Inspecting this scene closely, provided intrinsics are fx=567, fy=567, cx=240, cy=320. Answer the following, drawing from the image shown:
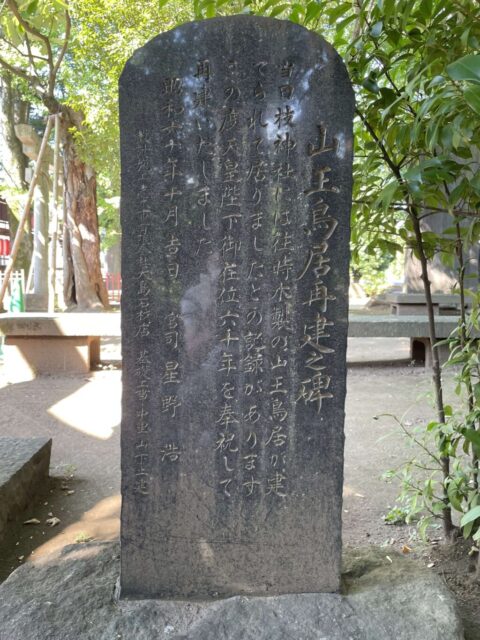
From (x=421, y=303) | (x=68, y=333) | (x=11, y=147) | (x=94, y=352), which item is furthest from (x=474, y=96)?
(x=11, y=147)

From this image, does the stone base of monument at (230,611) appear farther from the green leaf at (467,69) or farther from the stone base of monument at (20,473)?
the green leaf at (467,69)

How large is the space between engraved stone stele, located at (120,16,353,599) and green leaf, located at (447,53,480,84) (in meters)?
0.83

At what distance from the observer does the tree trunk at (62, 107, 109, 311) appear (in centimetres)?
1188

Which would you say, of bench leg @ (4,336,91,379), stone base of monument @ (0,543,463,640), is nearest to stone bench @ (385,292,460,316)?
bench leg @ (4,336,91,379)

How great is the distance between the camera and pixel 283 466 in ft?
7.57

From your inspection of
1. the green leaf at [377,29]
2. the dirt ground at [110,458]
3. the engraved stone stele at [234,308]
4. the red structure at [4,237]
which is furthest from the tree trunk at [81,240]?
the green leaf at [377,29]

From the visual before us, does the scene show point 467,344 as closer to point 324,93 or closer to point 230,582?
point 324,93

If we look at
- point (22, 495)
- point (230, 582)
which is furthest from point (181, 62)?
point (22, 495)

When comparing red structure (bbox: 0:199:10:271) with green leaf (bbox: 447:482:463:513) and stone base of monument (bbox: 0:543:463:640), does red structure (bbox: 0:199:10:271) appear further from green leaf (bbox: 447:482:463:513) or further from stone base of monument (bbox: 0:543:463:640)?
green leaf (bbox: 447:482:463:513)

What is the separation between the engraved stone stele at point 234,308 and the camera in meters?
2.22

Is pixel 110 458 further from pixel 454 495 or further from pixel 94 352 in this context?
pixel 94 352

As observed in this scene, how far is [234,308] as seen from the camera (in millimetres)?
2281

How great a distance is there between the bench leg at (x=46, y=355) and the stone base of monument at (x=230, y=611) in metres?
5.30

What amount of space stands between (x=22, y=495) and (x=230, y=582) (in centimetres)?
177
